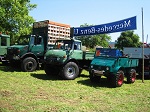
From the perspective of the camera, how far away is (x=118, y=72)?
10.2m

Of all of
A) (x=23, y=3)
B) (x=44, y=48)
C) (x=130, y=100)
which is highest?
(x=23, y=3)

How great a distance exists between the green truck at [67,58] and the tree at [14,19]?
1390cm

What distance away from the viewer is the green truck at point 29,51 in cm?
1354

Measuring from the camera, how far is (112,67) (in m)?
10.1

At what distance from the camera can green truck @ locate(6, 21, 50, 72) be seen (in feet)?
44.4

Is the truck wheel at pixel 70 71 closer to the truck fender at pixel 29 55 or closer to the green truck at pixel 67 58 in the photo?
the green truck at pixel 67 58

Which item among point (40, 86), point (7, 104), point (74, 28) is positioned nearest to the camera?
point (7, 104)

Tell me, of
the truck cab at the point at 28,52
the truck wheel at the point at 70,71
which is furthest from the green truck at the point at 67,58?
the truck cab at the point at 28,52

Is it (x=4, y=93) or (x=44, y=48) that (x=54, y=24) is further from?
(x=4, y=93)

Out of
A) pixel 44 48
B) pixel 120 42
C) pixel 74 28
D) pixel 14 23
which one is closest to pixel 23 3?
pixel 14 23

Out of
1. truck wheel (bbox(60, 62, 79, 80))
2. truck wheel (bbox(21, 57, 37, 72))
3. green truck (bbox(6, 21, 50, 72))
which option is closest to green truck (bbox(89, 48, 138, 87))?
truck wheel (bbox(60, 62, 79, 80))

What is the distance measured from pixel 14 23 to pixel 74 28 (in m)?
10.8

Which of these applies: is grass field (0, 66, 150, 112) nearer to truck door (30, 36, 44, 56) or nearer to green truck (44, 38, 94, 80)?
green truck (44, 38, 94, 80)

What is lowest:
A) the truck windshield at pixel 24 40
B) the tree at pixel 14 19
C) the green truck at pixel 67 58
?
the green truck at pixel 67 58
